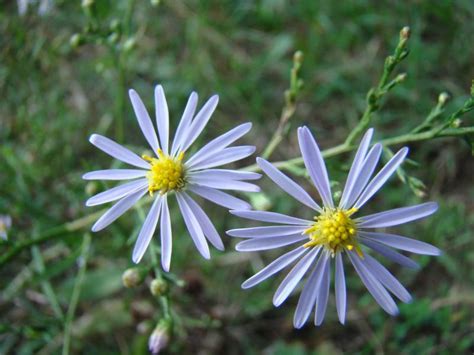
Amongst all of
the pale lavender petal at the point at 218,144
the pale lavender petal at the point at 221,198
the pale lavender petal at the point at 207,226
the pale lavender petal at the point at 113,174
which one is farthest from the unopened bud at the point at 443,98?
the pale lavender petal at the point at 113,174

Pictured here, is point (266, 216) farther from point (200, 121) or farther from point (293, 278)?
point (200, 121)

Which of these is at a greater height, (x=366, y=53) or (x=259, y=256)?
(x=366, y=53)

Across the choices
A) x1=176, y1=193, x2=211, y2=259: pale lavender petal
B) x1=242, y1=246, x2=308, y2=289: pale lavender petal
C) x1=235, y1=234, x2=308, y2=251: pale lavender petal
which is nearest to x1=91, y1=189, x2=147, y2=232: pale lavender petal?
x1=176, y1=193, x2=211, y2=259: pale lavender petal

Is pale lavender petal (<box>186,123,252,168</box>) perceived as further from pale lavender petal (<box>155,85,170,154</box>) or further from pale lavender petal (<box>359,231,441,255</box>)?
pale lavender petal (<box>359,231,441,255</box>)

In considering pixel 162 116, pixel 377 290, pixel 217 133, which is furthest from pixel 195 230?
pixel 217 133

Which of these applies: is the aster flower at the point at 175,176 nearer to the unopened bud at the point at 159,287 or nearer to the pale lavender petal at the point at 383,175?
the unopened bud at the point at 159,287

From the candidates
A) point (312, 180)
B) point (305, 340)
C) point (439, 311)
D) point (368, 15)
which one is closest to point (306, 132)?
point (312, 180)

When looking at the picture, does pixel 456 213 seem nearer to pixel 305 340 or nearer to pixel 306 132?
pixel 305 340
